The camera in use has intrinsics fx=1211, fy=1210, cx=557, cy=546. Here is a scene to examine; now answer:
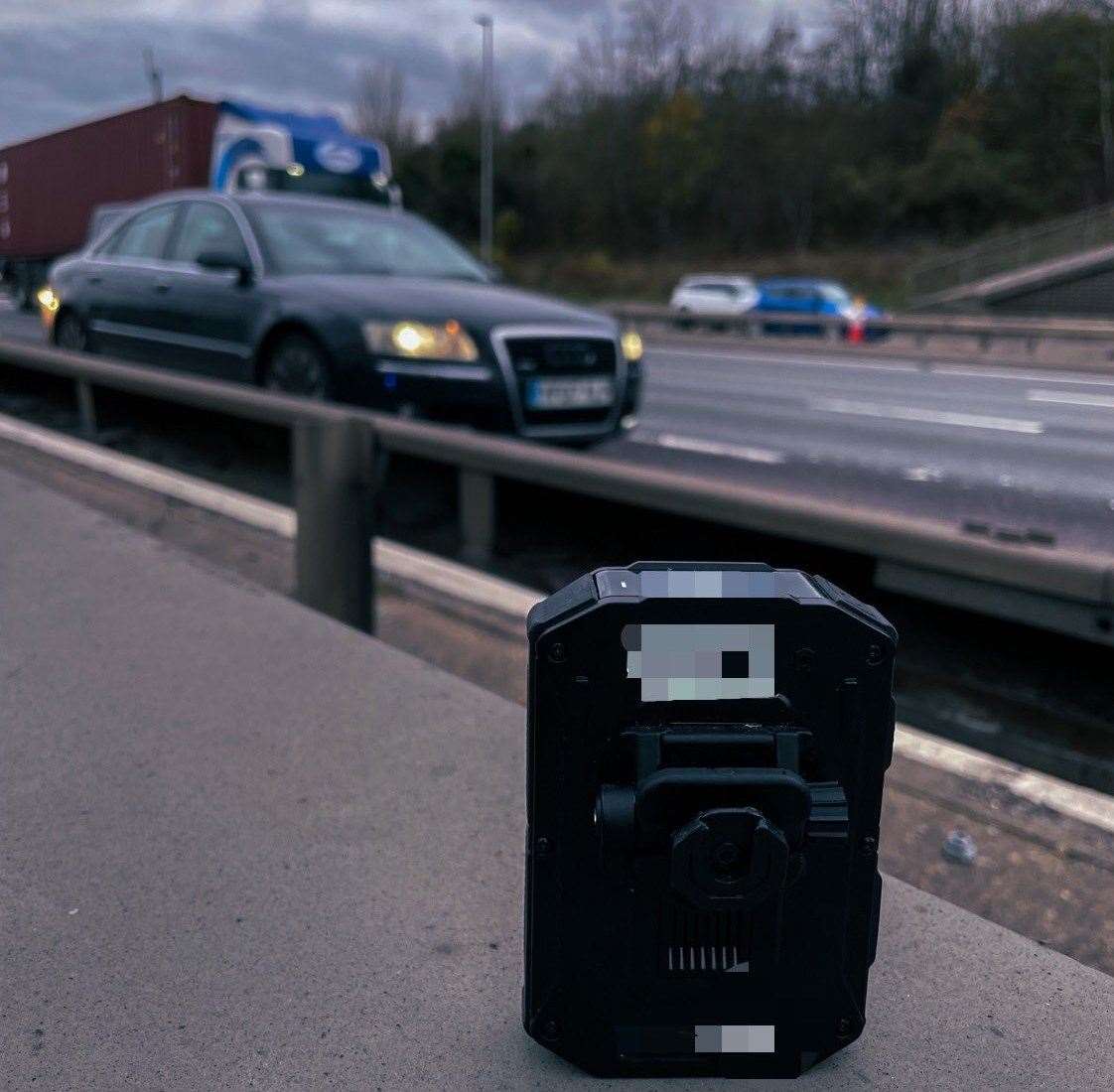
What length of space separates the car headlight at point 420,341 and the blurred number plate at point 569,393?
40 centimetres

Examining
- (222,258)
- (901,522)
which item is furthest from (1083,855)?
(222,258)

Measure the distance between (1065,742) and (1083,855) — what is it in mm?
1069

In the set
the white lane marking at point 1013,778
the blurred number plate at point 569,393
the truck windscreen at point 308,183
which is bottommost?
the white lane marking at point 1013,778

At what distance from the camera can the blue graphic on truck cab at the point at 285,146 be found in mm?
17125

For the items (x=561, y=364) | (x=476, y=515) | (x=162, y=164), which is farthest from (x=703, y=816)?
(x=162, y=164)

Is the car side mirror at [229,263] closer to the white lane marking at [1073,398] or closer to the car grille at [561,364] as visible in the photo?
the car grille at [561,364]

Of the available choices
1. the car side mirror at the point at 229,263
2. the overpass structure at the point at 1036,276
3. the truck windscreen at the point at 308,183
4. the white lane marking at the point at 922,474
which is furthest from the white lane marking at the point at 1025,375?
the overpass structure at the point at 1036,276

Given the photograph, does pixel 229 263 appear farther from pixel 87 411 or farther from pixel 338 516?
pixel 338 516

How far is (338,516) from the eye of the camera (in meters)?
4.16

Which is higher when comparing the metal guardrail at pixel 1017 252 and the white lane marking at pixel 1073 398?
the metal guardrail at pixel 1017 252

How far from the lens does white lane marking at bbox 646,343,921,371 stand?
1689cm

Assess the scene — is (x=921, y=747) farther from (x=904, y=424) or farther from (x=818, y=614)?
(x=904, y=424)

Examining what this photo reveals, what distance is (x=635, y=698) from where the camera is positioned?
1.62 meters

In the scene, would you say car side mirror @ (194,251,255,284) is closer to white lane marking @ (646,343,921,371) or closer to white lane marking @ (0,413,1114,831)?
white lane marking @ (0,413,1114,831)
